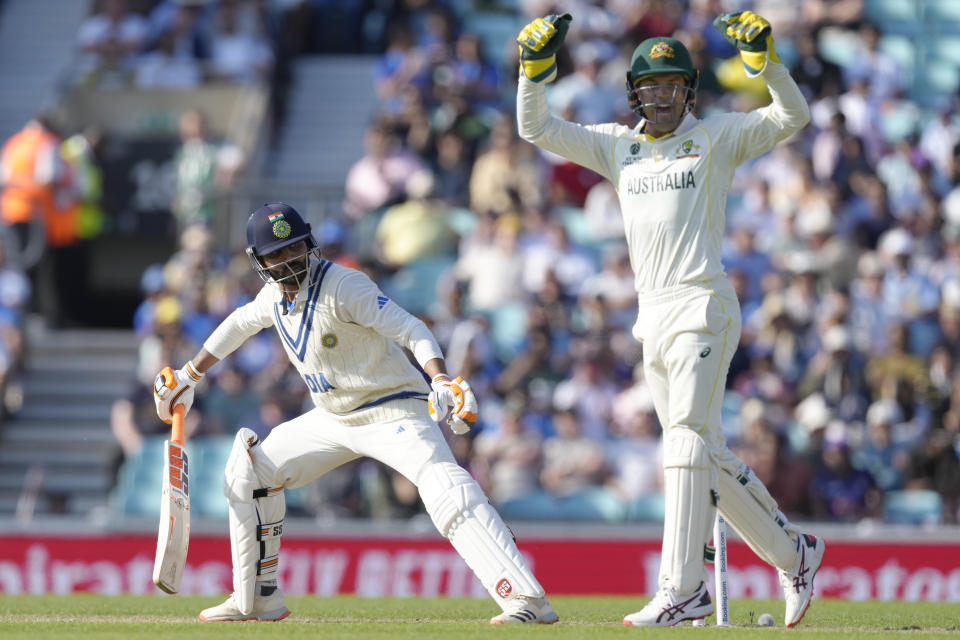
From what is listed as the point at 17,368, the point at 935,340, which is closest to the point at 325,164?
the point at 17,368

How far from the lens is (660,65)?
261 inches

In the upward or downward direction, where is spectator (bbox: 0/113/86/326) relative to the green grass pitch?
upward

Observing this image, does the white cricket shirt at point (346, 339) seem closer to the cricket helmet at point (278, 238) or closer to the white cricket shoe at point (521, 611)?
the cricket helmet at point (278, 238)

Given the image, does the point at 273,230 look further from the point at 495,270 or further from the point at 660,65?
the point at 495,270

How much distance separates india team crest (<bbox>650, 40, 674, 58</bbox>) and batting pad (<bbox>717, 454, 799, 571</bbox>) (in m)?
1.75

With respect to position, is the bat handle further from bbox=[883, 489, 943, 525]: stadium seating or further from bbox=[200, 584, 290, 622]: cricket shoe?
bbox=[883, 489, 943, 525]: stadium seating

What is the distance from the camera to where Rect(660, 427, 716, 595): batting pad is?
6402mm

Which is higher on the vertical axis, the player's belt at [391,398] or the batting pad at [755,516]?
the player's belt at [391,398]

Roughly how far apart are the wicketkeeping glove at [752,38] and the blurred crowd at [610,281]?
5.39 meters

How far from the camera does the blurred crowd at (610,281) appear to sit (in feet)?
38.5

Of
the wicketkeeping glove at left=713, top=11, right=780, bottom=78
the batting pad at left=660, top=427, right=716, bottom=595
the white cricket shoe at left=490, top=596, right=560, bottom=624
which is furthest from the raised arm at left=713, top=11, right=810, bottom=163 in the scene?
the white cricket shoe at left=490, top=596, right=560, bottom=624

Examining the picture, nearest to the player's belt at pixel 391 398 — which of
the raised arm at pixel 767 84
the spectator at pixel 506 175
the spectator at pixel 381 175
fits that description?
the raised arm at pixel 767 84

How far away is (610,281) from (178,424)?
622 centimetres

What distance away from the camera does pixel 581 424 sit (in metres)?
12.2
